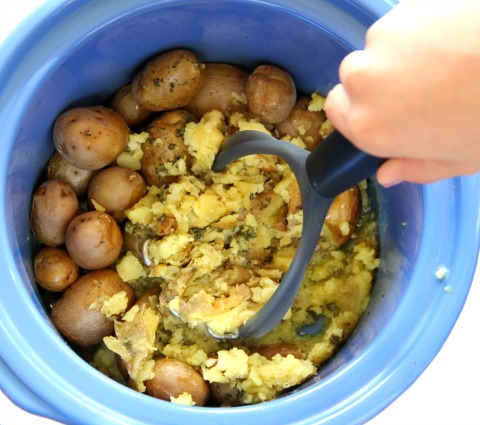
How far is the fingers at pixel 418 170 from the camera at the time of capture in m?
0.39

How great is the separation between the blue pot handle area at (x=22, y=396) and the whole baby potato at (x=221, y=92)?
37 cm

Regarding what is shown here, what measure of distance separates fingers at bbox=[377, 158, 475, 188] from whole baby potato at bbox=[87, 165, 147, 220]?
1.30ft

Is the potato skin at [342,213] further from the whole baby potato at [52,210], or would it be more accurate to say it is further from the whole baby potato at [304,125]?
the whole baby potato at [52,210]

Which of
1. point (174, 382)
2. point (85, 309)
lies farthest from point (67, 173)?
point (174, 382)

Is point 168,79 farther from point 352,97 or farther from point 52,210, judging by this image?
point 352,97

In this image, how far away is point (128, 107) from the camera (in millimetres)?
780

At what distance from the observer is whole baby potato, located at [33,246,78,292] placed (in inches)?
28.4

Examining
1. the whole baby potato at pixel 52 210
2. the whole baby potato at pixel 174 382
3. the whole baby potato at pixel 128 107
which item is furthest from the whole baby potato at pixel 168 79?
the whole baby potato at pixel 174 382

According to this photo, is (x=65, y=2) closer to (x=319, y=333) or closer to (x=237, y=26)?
(x=237, y=26)

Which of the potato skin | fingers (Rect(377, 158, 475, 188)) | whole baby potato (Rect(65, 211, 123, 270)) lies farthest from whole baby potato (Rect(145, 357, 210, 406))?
fingers (Rect(377, 158, 475, 188))

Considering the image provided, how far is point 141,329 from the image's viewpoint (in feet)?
2.36

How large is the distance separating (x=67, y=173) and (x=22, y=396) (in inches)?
10.3

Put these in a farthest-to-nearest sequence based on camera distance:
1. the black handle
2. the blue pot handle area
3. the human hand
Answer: the blue pot handle area < the black handle < the human hand

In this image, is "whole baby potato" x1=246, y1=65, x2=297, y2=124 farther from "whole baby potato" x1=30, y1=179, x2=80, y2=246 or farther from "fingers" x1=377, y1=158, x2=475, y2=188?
"fingers" x1=377, y1=158, x2=475, y2=188
